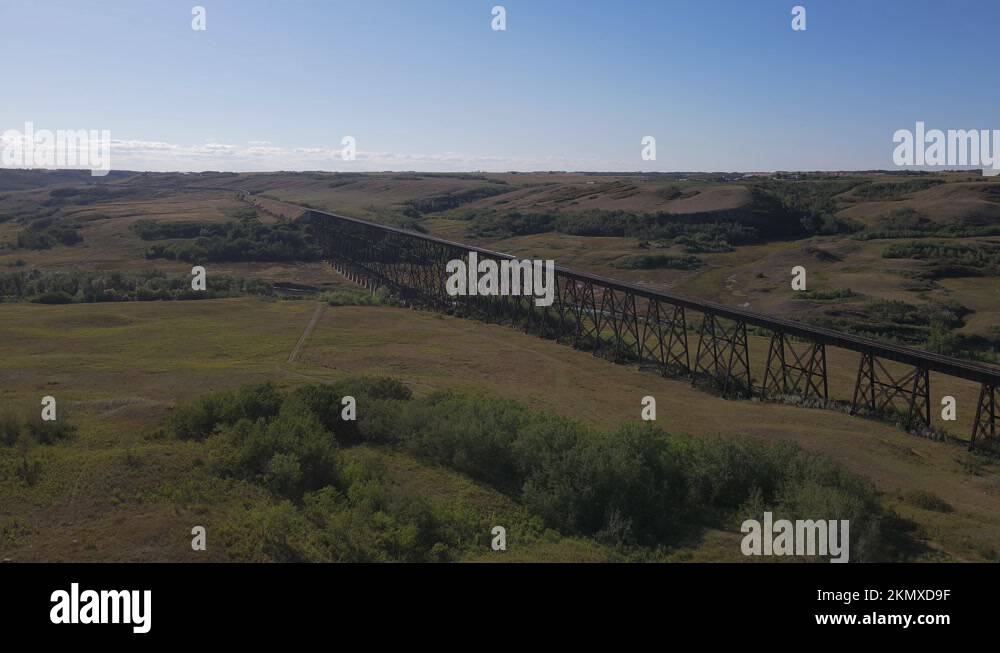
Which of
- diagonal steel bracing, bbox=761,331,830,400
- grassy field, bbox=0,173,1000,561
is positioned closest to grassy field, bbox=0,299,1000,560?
grassy field, bbox=0,173,1000,561

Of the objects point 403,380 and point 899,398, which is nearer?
point 403,380

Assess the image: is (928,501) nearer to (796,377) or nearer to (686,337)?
(796,377)

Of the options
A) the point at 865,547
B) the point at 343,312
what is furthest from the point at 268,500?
the point at 343,312

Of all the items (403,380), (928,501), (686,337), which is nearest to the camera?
(928,501)

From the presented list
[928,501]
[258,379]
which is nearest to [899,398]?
[928,501]

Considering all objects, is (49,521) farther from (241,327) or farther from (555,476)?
(241,327)

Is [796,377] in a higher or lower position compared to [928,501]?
higher

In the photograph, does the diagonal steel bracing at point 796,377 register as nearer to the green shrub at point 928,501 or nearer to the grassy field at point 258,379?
the grassy field at point 258,379

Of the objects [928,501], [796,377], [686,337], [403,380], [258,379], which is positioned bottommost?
[928,501]

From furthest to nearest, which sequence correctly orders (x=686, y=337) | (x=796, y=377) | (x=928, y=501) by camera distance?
(x=686, y=337)
(x=796, y=377)
(x=928, y=501)
